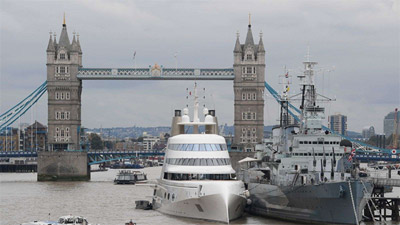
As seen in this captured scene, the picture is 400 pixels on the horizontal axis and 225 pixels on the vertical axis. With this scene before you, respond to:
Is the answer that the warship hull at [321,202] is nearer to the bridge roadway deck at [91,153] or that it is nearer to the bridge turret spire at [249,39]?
the bridge roadway deck at [91,153]

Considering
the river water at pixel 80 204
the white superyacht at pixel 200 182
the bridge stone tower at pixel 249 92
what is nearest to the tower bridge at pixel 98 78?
the bridge stone tower at pixel 249 92

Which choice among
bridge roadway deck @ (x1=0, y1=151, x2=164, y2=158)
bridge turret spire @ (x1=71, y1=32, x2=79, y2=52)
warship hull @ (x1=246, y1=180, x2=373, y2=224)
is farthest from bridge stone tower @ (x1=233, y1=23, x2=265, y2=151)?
warship hull @ (x1=246, y1=180, x2=373, y2=224)

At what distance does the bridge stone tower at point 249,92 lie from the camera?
426 ft

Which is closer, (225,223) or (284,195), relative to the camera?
(225,223)

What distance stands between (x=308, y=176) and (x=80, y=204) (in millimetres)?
26226

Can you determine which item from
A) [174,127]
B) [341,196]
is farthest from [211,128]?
[341,196]

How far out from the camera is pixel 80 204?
8019 centimetres

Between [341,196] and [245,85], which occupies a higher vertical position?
[245,85]

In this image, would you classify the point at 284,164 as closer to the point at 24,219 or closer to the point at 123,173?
the point at 24,219

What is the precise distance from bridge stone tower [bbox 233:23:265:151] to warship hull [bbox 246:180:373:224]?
63.5 meters

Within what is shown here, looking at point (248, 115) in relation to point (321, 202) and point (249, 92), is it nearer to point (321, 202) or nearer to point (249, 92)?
point (249, 92)

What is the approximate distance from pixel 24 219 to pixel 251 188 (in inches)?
728

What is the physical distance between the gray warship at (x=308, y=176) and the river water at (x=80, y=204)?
2.30 metres

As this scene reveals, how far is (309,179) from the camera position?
201 feet
